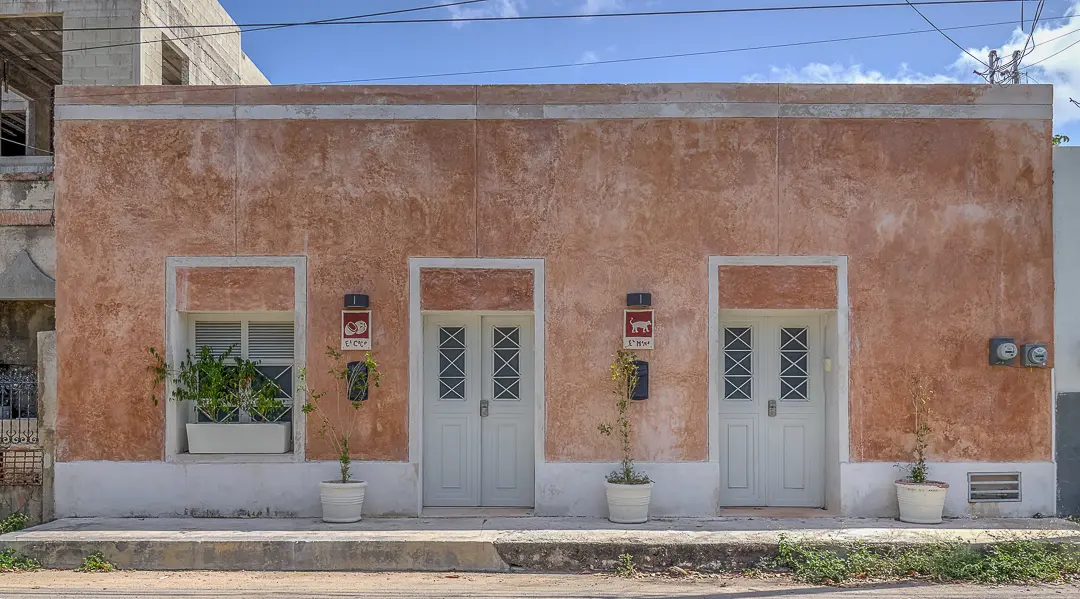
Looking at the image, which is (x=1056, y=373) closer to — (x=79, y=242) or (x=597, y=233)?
(x=597, y=233)

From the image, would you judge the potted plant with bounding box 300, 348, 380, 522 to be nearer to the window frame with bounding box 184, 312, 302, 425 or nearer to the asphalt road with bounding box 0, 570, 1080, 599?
the window frame with bounding box 184, 312, 302, 425

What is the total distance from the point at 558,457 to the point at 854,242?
3610 mm

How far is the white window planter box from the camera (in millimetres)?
8312

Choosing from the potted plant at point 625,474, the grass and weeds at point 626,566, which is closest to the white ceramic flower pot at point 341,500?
the potted plant at point 625,474

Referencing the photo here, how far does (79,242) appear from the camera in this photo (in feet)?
27.6

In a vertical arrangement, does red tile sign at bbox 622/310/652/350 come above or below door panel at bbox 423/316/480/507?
above

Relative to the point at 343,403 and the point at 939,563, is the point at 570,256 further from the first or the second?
the point at 939,563

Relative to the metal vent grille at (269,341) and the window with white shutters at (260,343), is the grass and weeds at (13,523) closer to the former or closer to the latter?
the window with white shutters at (260,343)

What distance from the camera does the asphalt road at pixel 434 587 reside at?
649 centimetres

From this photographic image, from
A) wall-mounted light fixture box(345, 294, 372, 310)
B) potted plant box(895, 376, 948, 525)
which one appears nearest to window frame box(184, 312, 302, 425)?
wall-mounted light fixture box(345, 294, 372, 310)

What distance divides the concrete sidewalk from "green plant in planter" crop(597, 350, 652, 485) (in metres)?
0.68

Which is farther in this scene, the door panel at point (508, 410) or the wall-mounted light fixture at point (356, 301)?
the door panel at point (508, 410)

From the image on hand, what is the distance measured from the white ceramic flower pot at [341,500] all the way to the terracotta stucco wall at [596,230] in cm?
48

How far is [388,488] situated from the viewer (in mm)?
8352
